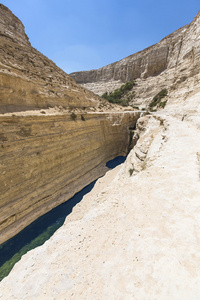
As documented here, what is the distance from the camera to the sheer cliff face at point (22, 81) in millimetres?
10125

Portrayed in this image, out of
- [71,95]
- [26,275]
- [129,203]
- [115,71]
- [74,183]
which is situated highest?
[115,71]

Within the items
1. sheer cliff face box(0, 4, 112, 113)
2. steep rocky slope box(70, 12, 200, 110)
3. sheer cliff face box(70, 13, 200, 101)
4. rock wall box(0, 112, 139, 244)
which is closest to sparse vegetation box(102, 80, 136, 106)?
steep rocky slope box(70, 12, 200, 110)

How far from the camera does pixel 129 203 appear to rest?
3.99 metres

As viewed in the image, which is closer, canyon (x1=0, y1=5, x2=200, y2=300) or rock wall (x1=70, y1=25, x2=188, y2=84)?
canyon (x1=0, y1=5, x2=200, y2=300)

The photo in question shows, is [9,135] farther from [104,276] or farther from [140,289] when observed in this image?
[140,289]

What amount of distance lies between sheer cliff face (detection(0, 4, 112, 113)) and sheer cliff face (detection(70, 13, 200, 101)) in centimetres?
2011

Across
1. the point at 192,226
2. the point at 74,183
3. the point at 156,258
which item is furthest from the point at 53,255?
the point at 74,183

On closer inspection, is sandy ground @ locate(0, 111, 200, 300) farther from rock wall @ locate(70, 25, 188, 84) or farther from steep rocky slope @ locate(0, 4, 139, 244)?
rock wall @ locate(70, 25, 188, 84)

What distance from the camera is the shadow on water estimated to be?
7258mm

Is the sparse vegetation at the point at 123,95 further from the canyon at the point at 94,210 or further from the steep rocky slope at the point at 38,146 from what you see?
the canyon at the point at 94,210

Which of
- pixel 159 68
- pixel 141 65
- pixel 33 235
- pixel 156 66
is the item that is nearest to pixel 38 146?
pixel 33 235

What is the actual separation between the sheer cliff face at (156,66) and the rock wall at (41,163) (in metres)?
22.5

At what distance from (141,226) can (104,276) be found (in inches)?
50.6

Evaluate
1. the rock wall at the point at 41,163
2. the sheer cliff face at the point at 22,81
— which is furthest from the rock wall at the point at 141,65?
the rock wall at the point at 41,163
